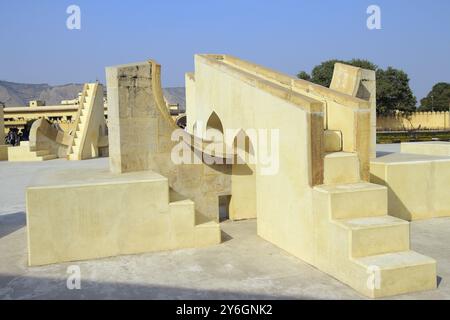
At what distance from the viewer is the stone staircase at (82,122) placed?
20297 mm

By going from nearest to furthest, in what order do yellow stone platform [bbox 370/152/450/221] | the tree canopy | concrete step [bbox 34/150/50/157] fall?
yellow stone platform [bbox 370/152/450/221], concrete step [bbox 34/150/50/157], the tree canopy

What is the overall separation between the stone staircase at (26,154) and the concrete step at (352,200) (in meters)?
18.1

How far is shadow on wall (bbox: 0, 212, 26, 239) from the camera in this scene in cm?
827

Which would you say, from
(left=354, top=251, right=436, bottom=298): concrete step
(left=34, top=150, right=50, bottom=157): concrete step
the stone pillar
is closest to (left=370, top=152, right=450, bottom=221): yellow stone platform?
(left=354, top=251, right=436, bottom=298): concrete step

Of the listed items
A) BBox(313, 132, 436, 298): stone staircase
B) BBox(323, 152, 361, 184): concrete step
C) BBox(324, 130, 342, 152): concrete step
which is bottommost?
BBox(313, 132, 436, 298): stone staircase

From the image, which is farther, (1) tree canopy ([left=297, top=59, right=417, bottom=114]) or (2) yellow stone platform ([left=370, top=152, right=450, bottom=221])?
(1) tree canopy ([left=297, top=59, right=417, bottom=114])

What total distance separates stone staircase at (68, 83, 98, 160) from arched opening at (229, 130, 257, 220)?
13064 mm

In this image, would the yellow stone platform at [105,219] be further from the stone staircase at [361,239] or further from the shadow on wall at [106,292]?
the stone staircase at [361,239]

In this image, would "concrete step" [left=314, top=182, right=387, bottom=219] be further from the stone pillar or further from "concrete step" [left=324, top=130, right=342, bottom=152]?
the stone pillar

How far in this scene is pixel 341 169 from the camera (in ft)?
20.2

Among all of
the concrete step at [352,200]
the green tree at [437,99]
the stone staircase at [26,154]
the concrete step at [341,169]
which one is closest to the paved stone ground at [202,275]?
the concrete step at [352,200]

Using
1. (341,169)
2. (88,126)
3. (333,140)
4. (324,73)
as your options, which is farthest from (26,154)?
(324,73)

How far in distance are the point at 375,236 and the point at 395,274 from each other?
495mm

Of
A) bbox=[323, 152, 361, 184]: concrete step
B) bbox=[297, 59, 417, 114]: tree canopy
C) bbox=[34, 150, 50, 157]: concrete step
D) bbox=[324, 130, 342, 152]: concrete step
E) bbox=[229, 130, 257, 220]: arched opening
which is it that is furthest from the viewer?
bbox=[297, 59, 417, 114]: tree canopy
